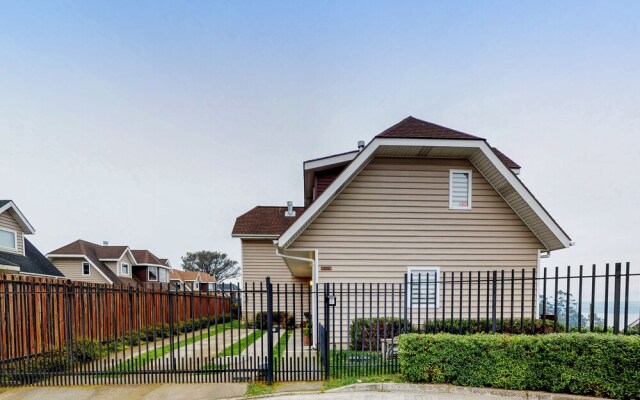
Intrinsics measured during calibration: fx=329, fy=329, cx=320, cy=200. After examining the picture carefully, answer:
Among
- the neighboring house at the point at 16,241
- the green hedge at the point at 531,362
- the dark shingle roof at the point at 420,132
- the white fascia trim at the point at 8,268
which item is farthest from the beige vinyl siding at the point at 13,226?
the green hedge at the point at 531,362

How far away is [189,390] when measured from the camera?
5562 millimetres

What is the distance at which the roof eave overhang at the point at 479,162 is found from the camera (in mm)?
8195

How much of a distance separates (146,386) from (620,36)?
687 inches

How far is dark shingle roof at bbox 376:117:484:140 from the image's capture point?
8.28 metres

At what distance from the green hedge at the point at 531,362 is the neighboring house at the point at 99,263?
64.4 ft

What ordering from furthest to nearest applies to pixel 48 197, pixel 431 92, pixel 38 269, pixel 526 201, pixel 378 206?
pixel 48 197 → pixel 431 92 → pixel 38 269 → pixel 378 206 → pixel 526 201

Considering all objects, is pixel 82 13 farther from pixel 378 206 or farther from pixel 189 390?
pixel 189 390

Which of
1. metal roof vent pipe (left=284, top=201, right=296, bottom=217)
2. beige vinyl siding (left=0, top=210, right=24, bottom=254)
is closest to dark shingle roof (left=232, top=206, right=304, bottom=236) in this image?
metal roof vent pipe (left=284, top=201, right=296, bottom=217)

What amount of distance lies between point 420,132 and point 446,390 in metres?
6.13

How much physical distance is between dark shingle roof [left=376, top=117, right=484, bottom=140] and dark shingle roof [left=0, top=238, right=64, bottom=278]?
15.8 meters

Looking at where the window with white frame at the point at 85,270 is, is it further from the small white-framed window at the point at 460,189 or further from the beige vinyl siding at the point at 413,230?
the small white-framed window at the point at 460,189

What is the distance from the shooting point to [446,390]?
544 cm

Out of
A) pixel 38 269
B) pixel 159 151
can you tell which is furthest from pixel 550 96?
pixel 38 269

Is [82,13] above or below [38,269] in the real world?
above
